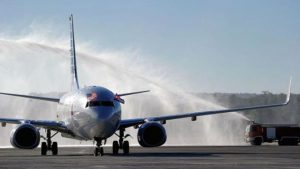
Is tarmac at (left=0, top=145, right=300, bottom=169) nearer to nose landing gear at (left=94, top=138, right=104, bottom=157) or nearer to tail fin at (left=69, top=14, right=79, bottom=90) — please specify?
nose landing gear at (left=94, top=138, right=104, bottom=157)

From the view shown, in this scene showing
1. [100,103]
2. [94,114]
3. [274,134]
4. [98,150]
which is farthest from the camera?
[274,134]

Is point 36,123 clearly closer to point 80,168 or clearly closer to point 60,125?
point 60,125

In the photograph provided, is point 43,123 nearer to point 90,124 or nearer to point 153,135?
point 90,124

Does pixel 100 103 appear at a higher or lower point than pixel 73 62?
lower

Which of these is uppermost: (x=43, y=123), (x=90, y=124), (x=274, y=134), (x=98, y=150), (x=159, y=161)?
(x=274, y=134)

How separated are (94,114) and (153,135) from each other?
542cm

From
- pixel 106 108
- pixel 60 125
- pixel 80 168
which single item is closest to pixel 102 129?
pixel 106 108

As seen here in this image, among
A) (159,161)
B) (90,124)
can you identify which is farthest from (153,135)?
(159,161)

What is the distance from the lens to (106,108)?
43.9 meters

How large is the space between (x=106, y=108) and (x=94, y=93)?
1.45 meters

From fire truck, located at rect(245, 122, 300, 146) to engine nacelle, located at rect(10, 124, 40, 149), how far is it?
115 feet

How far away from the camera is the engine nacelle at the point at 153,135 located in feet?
156

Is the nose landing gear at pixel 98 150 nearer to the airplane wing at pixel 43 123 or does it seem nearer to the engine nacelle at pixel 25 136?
the airplane wing at pixel 43 123

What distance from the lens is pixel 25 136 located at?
46219 mm
